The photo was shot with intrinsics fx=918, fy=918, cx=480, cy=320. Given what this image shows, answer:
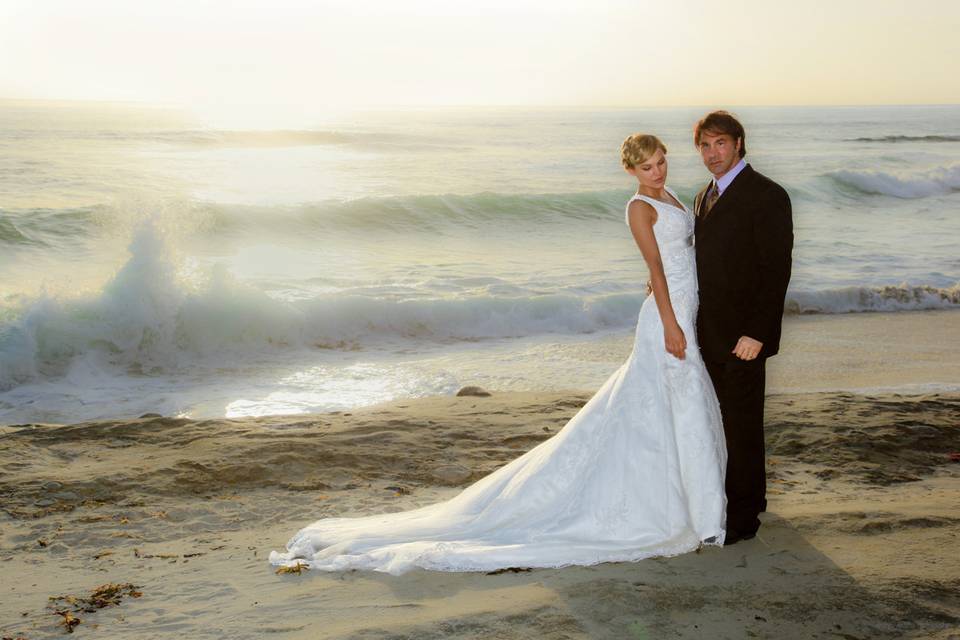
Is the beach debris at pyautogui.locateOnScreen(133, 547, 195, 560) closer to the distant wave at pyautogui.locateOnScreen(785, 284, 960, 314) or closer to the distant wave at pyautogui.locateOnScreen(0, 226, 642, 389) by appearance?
the distant wave at pyautogui.locateOnScreen(0, 226, 642, 389)

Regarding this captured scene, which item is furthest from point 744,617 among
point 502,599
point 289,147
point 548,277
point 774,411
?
point 289,147

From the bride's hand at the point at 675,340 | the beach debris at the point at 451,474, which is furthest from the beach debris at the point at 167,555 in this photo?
the bride's hand at the point at 675,340

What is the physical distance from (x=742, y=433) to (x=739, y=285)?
694mm

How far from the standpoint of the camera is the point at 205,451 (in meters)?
6.17

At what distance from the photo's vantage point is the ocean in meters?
9.41

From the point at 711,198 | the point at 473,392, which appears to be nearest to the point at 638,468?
the point at 711,198

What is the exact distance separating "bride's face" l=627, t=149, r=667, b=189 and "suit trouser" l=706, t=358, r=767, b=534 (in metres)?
0.88

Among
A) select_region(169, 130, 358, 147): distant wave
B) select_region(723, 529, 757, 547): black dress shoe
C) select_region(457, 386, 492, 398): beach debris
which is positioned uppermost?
select_region(169, 130, 358, 147): distant wave

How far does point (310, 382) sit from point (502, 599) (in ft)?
19.3

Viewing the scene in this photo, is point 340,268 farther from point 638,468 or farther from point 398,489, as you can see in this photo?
point 638,468

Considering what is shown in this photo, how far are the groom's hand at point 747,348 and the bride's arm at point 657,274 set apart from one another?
238 millimetres

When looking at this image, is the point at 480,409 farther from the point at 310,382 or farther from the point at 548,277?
the point at 548,277

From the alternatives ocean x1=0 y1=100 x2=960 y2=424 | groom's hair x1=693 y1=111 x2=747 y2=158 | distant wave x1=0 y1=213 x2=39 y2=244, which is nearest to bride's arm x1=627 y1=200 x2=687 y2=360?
groom's hair x1=693 y1=111 x2=747 y2=158

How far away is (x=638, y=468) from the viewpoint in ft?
13.6
